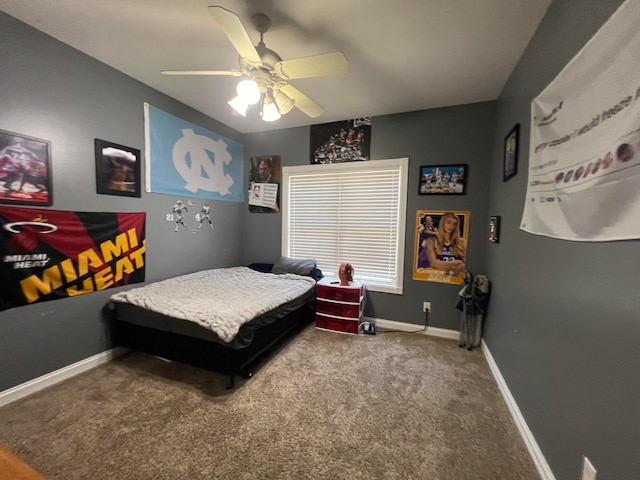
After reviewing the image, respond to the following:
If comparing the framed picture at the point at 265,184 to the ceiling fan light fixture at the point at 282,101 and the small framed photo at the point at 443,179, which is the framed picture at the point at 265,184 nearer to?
the ceiling fan light fixture at the point at 282,101

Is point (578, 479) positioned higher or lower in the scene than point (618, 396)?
lower

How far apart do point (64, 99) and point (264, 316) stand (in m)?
2.30

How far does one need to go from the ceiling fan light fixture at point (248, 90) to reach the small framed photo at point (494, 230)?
2277 millimetres

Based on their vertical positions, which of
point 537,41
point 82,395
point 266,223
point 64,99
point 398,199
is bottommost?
point 82,395

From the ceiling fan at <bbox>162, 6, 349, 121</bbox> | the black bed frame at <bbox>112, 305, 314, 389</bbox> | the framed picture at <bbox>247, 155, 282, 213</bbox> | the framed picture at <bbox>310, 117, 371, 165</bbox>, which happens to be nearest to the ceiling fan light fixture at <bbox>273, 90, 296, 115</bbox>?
the ceiling fan at <bbox>162, 6, 349, 121</bbox>

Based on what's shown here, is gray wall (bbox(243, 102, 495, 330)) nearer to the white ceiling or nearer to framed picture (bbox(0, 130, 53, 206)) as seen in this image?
the white ceiling

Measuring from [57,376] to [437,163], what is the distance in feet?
13.0

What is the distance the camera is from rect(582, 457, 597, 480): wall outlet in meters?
0.95

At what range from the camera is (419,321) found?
3.03 meters

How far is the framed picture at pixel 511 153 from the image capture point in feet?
6.32

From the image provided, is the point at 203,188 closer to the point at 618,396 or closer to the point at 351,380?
the point at 351,380

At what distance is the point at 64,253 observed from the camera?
1.99m

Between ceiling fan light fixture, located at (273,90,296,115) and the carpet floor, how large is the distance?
7.02 feet

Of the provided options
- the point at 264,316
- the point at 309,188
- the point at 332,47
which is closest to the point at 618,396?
the point at 264,316
